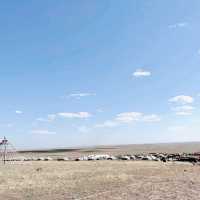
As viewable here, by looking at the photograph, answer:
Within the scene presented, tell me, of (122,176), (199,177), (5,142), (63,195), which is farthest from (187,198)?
(5,142)

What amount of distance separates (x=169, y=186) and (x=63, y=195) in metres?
6.45

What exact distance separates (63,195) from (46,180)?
21.8 feet

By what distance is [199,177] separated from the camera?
27344 millimetres

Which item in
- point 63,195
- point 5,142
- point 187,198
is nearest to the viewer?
point 187,198

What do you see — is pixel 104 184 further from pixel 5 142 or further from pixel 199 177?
pixel 5 142

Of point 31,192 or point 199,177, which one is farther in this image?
point 199,177

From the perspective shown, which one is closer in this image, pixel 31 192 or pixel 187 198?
Answer: pixel 187 198

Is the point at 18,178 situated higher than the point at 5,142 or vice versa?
the point at 5,142

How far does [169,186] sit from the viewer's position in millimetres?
23391

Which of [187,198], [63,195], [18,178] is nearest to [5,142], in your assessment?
[18,178]

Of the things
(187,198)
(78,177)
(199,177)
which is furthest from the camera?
(78,177)

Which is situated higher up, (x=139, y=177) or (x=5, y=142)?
(x=5, y=142)

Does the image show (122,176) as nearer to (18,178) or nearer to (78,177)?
(78,177)

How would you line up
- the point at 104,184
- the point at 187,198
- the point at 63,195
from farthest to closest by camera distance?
the point at 104,184 → the point at 63,195 → the point at 187,198
